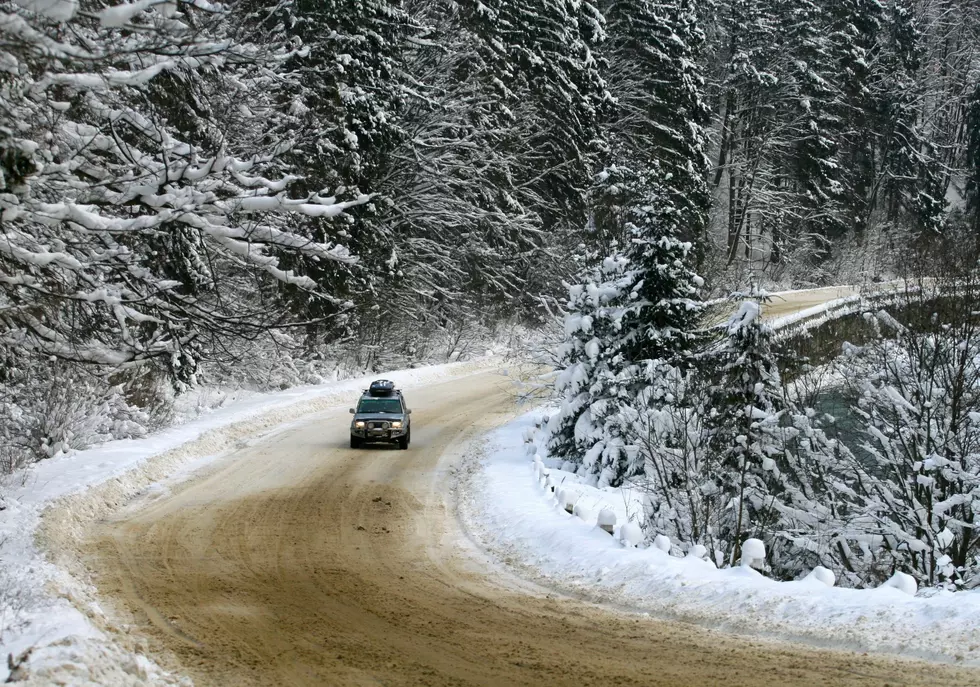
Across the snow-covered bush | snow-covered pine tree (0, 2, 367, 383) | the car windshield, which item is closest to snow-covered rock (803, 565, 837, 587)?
the snow-covered bush

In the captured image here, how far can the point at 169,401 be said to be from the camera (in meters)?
23.3

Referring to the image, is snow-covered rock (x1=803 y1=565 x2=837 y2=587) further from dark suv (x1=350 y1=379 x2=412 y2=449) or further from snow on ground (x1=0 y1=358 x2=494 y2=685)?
dark suv (x1=350 y1=379 x2=412 y2=449)

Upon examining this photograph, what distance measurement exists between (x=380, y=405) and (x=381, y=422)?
0.88m

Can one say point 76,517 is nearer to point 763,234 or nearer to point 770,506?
point 770,506

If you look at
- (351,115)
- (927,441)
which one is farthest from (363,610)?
(351,115)

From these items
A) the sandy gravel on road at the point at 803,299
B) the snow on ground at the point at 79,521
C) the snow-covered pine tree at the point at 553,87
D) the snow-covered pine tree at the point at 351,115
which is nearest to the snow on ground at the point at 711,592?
the snow on ground at the point at 79,521

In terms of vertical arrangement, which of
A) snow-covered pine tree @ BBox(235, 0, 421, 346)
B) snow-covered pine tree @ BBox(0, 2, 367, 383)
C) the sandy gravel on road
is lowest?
snow-covered pine tree @ BBox(0, 2, 367, 383)

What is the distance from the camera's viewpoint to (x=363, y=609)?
9.98 meters

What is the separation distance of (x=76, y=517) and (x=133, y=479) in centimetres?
274

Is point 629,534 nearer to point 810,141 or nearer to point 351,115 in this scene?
point 351,115

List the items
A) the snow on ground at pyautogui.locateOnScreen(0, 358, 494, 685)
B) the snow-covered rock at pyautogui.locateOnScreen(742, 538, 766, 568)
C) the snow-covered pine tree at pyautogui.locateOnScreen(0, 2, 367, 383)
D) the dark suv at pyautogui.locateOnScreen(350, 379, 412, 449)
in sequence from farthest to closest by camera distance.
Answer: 1. the dark suv at pyautogui.locateOnScreen(350, 379, 412, 449)
2. the snow-covered rock at pyautogui.locateOnScreen(742, 538, 766, 568)
3. the snow on ground at pyautogui.locateOnScreen(0, 358, 494, 685)
4. the snow-covered pine tree at pyautogui.locateOnScreen(0, 2, 367, 383)

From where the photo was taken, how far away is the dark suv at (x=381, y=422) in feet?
74.7

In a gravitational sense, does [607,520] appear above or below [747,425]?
below

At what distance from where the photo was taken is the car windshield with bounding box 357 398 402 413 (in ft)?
76.9
